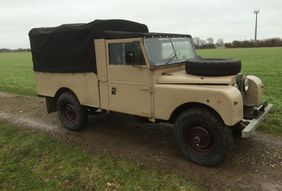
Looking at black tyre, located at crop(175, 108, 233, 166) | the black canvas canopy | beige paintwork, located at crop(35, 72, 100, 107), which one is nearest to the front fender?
black tyre, located at crop(175, 108, 233, 166)

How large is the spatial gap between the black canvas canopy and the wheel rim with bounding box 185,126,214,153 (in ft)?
6.64

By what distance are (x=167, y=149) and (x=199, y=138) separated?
1.00m

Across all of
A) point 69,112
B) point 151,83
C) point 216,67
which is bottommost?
point 69,112

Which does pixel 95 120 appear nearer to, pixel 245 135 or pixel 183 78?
pixel 183 78

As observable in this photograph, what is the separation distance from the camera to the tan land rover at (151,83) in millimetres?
5219

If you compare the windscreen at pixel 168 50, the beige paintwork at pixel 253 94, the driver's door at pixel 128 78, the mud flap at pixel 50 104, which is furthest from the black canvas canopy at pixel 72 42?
the beige paintwork at pixel 253 94

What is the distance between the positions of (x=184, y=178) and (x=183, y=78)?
5.53 ft

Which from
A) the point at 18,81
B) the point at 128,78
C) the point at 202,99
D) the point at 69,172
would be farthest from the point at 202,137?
the point at 18,81

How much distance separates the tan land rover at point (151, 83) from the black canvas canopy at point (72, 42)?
0.06 ft

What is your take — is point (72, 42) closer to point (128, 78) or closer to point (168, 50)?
point (128, 78)

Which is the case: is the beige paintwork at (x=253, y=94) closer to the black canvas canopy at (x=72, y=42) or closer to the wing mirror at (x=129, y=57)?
the wing mirror at (x=129, y=57)

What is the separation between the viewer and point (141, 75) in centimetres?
595

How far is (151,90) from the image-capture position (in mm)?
5875

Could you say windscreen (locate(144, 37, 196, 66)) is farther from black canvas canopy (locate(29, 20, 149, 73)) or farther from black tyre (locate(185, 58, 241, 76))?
black tyre (locate(185, 58, 241, 76))
